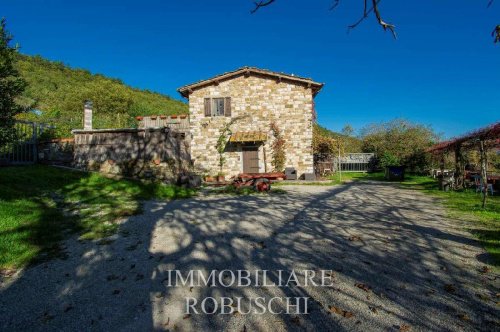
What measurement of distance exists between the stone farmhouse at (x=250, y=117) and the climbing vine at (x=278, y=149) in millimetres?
198

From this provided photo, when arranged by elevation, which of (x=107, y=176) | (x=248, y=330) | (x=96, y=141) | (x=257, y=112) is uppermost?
(x=257, y=112)

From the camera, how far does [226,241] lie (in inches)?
185

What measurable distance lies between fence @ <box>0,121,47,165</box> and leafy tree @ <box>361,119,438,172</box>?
23.5m

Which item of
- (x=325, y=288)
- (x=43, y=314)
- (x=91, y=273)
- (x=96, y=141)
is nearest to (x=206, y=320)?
(x=325, y=288)

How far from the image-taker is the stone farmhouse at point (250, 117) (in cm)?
1623

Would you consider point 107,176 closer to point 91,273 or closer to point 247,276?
point 91,273

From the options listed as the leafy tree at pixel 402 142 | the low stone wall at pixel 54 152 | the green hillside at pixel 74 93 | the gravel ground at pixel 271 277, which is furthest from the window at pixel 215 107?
the green hillside at pixel 74 93

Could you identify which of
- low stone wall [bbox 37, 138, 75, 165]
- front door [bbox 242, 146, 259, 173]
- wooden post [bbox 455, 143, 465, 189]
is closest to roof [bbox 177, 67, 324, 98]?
front door [bbox 242, 146, 259, 173]

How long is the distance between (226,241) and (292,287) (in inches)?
68.9

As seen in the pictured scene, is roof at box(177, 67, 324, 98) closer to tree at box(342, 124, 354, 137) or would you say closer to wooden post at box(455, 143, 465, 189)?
wooden post at box(455, 143, 465, 189)

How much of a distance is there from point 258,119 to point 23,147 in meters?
11.8

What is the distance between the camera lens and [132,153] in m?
10.9

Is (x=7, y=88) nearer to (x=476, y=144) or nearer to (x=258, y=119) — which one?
(x=258, y=119)

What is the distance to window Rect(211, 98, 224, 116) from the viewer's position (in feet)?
55.4
